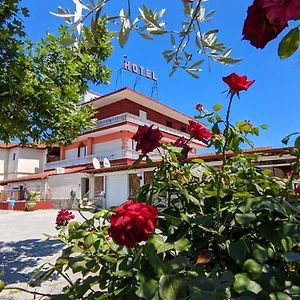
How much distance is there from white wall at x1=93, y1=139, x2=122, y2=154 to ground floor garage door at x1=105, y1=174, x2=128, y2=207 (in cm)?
303

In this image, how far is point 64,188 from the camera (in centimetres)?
2627

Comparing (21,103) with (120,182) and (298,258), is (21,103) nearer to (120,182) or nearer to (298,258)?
(298,258)

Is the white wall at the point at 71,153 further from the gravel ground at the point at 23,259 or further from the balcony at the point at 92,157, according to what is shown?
the gravel ground at the point at 23,259

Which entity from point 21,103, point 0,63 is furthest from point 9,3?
point 21,103

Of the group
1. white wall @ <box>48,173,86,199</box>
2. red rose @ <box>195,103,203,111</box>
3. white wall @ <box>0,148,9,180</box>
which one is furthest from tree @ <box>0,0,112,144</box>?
white wall @ <box>0,148,9,180</box>

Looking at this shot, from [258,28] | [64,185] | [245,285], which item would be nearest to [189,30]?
[258,28]

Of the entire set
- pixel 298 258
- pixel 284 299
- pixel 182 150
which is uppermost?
pixel 182 150

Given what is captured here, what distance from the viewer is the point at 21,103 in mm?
4363

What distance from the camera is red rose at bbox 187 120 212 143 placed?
1820 mm

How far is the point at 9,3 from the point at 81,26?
352cm

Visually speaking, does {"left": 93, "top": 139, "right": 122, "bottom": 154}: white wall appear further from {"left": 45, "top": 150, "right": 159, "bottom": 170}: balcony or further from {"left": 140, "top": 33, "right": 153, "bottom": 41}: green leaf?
{"left": 140, "top": 33, "right": 153, "bottom": 41}: green leaf

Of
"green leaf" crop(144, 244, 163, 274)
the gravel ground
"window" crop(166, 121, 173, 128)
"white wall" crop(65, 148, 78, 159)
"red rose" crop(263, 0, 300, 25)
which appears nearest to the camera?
"red rose" crop(263, 0, 300, 25)

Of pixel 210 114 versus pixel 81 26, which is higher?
pixel 81 26

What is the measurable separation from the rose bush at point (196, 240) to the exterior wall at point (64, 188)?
23399 mm
